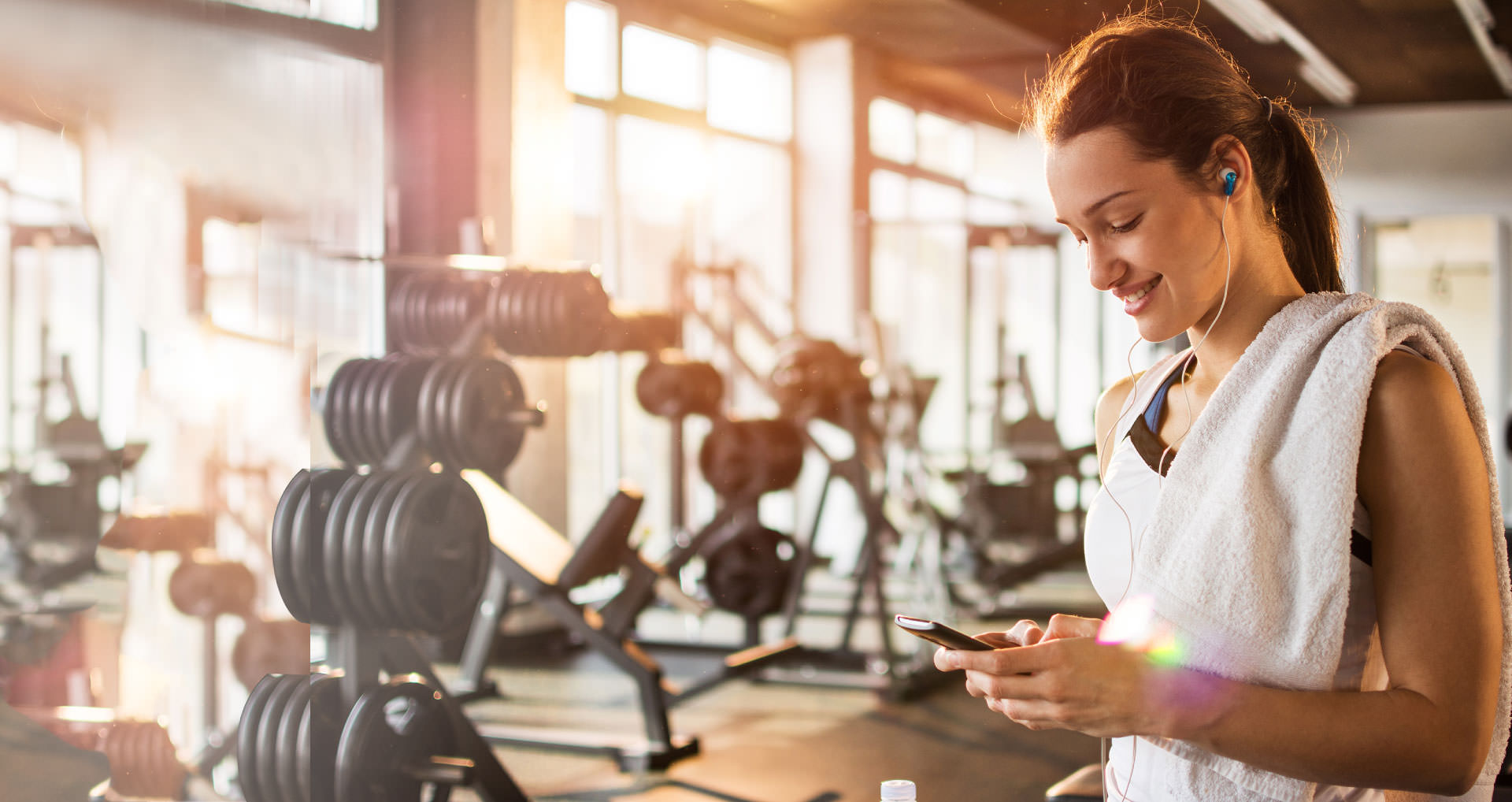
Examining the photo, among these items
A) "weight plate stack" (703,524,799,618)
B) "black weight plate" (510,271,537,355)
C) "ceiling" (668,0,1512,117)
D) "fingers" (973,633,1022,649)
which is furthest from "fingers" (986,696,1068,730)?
"weight plate stack" (703,524,799,618)

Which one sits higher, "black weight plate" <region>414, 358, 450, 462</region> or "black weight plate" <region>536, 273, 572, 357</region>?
"black weight plate" <region>536, 273, 572, 357</region>

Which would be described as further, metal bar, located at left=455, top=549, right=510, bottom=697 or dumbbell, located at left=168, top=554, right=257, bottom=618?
metal bar, located at left=455, top=549, right=510, bottom=697

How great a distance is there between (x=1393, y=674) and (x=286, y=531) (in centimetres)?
184

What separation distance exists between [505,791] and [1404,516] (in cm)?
210

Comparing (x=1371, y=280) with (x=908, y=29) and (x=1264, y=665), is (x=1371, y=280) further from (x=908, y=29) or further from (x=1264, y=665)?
(x=1264, y=665)

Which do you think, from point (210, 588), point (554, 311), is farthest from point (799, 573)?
point (210, 588)

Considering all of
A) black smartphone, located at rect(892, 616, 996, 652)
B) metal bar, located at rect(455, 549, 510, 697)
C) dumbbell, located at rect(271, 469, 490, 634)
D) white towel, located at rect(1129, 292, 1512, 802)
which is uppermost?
white towel, located at rect(1129, 292, 1512, 802)

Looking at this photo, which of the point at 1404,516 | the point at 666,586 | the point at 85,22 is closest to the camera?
the point at 1404,516

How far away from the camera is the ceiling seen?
6.07 ft

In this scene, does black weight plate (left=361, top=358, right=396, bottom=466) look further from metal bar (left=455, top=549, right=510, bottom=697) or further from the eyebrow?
the eyebrow

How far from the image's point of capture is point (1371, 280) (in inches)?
166

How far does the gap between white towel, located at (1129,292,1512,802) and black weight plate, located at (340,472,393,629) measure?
1641 mm

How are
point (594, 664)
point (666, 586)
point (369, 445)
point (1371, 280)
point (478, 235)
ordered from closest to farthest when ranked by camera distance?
1. point (369, 445)
2. point (478, 235)
3. point (666, 586)
4. point (1371, 280)
5. point (594, 664)

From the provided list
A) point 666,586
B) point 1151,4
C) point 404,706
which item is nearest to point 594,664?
point 666,586
